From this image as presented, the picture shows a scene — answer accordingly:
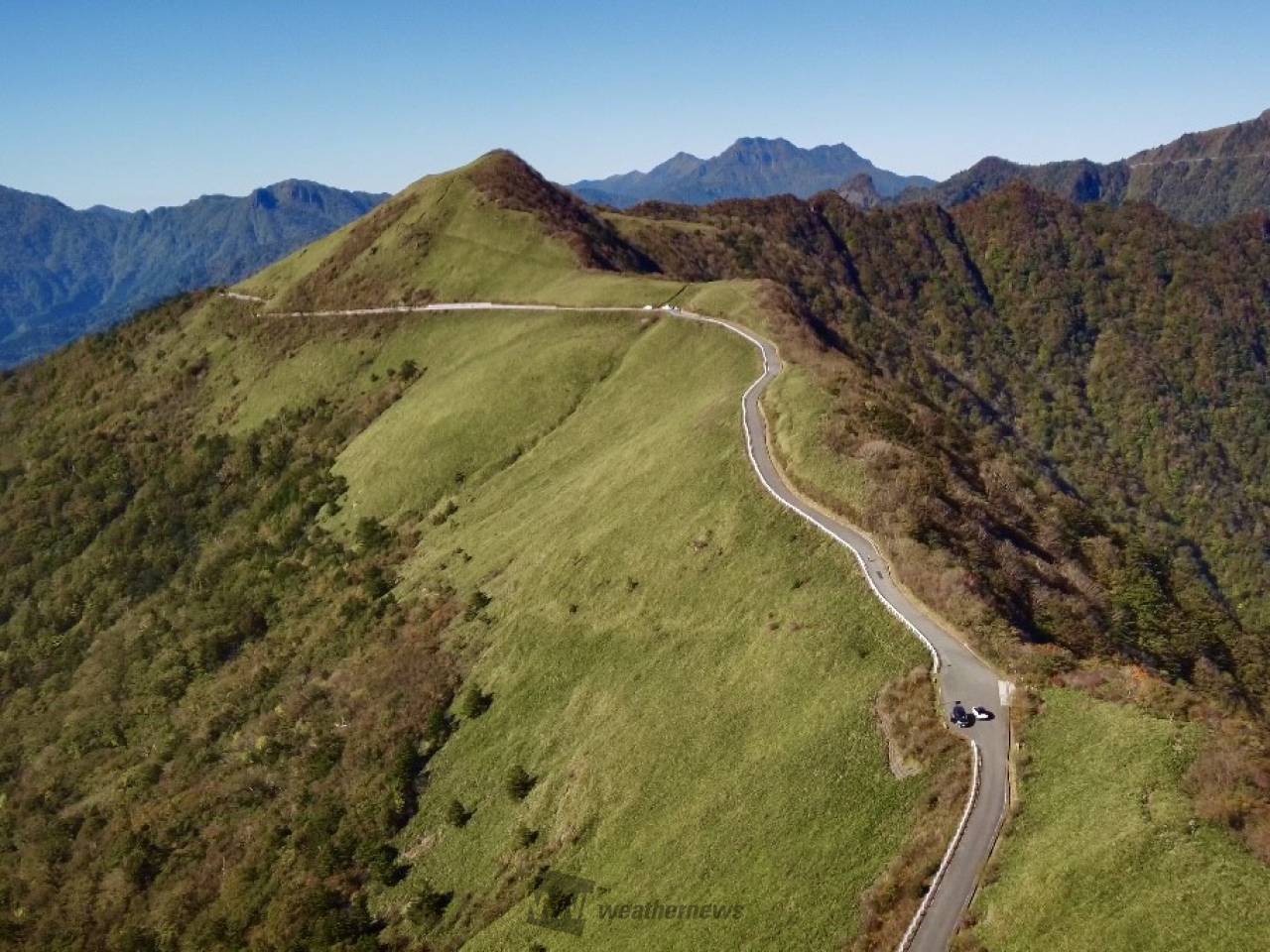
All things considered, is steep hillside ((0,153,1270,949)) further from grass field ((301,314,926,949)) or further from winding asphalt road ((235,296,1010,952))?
winding asphalt road ((235,296,1010,952))

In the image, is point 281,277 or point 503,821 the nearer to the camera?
point 503,821

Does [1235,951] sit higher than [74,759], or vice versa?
[1235,951]

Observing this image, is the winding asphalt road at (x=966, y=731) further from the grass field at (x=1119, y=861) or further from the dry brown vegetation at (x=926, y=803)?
the grass field at (x=1119, y=861)

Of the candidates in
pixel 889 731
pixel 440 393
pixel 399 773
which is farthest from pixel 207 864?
pixel 440 393

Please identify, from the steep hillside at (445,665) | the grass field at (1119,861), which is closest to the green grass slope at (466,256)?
the steep hillside at (445,665)

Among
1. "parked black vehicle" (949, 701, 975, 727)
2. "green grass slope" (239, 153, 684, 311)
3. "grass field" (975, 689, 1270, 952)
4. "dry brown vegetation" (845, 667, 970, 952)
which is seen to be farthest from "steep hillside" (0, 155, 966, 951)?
"green grass slope" (239, 153, 684, 311)

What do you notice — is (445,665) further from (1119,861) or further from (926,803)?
(1119,861)

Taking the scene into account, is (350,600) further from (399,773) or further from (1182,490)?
(1182,490)
